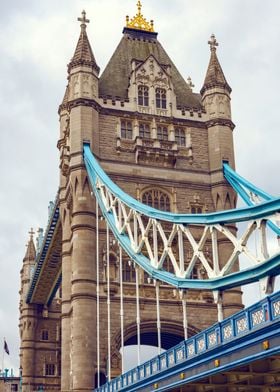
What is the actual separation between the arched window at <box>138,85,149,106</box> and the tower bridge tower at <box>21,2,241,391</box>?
8 cm

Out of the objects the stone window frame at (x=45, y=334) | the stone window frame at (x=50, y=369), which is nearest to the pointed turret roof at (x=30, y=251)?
the stone window frame at (x=45, y=334)

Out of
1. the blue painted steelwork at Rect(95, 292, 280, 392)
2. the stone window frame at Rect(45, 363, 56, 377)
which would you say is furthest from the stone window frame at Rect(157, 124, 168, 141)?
the stone window frame at Rect(45, 363, 56, 377)

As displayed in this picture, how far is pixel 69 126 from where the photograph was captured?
156ft

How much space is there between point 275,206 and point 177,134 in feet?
90.7

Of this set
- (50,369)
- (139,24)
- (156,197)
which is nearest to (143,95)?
(156,197)

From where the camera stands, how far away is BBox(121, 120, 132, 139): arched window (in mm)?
47656

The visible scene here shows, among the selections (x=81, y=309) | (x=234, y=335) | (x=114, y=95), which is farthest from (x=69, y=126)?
(x=234, y=335)

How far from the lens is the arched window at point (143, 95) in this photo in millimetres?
49188

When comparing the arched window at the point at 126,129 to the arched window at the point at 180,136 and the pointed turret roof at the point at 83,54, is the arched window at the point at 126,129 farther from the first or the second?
the pointed turret roof at the point at 83,54

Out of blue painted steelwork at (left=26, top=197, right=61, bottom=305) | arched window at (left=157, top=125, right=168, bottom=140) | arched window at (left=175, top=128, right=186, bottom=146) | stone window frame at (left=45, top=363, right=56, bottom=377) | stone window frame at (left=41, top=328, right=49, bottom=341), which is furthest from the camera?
stone window frame at (left=41, top=328, right=49, bottom=341)

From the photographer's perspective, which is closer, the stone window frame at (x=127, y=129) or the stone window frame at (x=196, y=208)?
the stone window frame at (x=196, y=208)

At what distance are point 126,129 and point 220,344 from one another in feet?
93.6

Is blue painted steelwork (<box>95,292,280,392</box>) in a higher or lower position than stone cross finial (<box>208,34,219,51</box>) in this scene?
lower

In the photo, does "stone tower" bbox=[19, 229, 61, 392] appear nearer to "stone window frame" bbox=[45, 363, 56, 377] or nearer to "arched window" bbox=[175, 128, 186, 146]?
"stone window frame" bbox=[45, 363, 56, 377]
